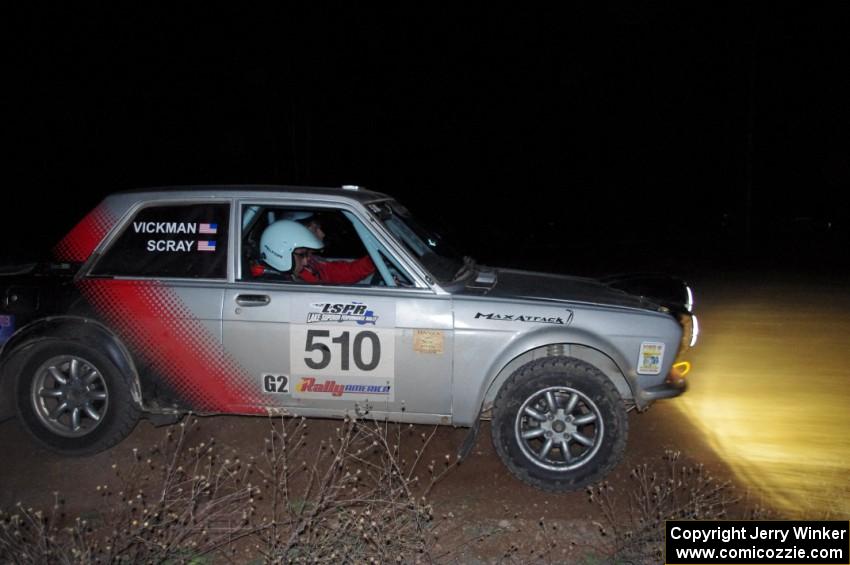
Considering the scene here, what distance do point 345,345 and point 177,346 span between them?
3.69ft

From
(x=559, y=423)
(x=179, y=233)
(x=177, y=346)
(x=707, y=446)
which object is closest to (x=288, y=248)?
(x=179, y=233)

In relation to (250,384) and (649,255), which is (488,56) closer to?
(649,255)

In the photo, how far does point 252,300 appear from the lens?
16.9 feet

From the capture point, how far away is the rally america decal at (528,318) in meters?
4.99

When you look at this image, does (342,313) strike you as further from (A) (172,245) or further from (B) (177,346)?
(A) (172,245)

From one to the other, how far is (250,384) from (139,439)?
1.37 metres

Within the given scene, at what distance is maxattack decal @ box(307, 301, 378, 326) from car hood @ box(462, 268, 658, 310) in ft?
2.10

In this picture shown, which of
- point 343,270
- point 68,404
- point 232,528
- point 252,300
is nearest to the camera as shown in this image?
point 232,528

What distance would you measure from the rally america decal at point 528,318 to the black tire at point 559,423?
24 centimetres

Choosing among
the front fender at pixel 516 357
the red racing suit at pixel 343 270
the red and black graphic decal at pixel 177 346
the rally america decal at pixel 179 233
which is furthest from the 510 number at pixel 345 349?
the red racing suit at pixel 343 270

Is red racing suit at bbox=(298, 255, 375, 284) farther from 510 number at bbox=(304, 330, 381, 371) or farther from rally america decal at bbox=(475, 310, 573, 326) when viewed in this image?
rally america decal at bbox=(475, 310, 573, 326)

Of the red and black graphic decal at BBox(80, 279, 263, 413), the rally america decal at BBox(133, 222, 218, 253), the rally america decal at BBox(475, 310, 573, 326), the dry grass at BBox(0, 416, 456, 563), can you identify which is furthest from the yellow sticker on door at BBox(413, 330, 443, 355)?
the rally america decal at BBox(133, 222, 218, 253)

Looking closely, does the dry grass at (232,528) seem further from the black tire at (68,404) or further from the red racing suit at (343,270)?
the red racing suit at (343,270)

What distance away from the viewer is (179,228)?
5398 millimetres
